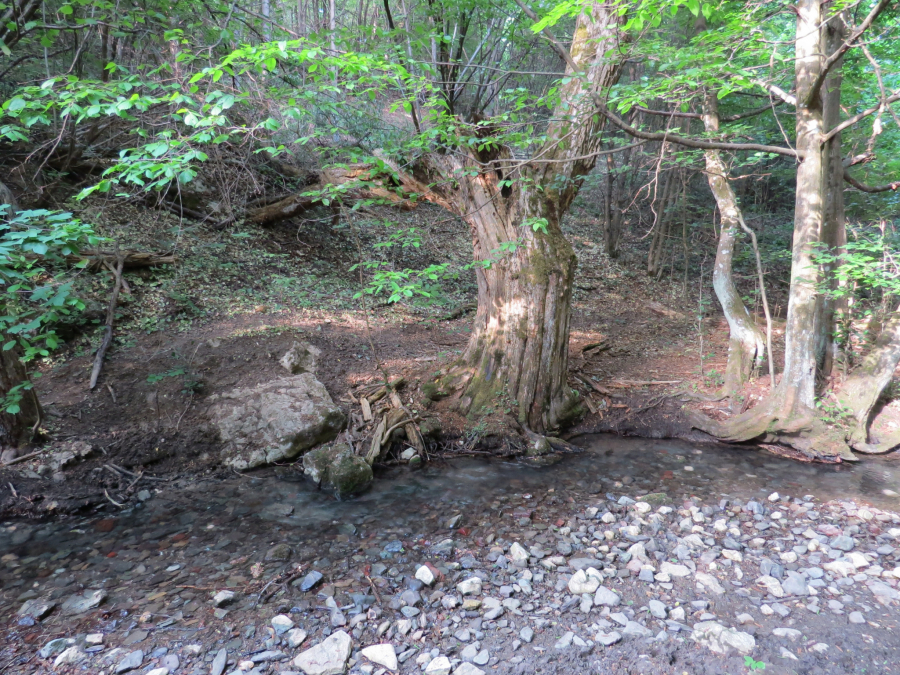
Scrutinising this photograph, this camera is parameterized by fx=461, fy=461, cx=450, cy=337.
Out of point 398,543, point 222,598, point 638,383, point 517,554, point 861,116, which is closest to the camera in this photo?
point 222,598

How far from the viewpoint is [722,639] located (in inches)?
102

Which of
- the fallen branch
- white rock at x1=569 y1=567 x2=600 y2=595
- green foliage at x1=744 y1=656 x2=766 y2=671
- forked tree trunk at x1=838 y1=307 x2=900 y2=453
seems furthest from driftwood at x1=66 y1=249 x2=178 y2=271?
forked tree trunk at x1=838 y1=307 x2=900 y2=453

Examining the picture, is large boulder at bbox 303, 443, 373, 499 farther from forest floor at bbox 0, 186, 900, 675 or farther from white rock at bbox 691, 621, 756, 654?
white rock at bbox 691, 621, 756, 654

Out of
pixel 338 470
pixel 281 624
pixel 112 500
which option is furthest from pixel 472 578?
pixel 112 500

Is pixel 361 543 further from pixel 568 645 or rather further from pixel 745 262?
pixel 745 262

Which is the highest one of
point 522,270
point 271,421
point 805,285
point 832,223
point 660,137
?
point 660,137

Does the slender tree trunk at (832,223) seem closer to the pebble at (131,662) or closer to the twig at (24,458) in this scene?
the pebble at (131,662)

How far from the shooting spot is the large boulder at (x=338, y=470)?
16.2 ft

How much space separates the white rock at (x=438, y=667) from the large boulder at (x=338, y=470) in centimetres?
256

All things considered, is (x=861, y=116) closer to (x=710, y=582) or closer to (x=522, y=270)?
(x=522, y=270)

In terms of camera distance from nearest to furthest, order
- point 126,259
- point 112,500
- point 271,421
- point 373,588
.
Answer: point 373,588 → point 112,500 → point 271,421 → point 126,259

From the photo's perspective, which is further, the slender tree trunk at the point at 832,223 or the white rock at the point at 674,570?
the slender tree trunk at the point at 832,223

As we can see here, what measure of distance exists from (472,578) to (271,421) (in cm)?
351

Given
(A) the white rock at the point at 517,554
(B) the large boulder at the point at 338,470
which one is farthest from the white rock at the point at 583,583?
(B) the large boulder at the point at 338,470
